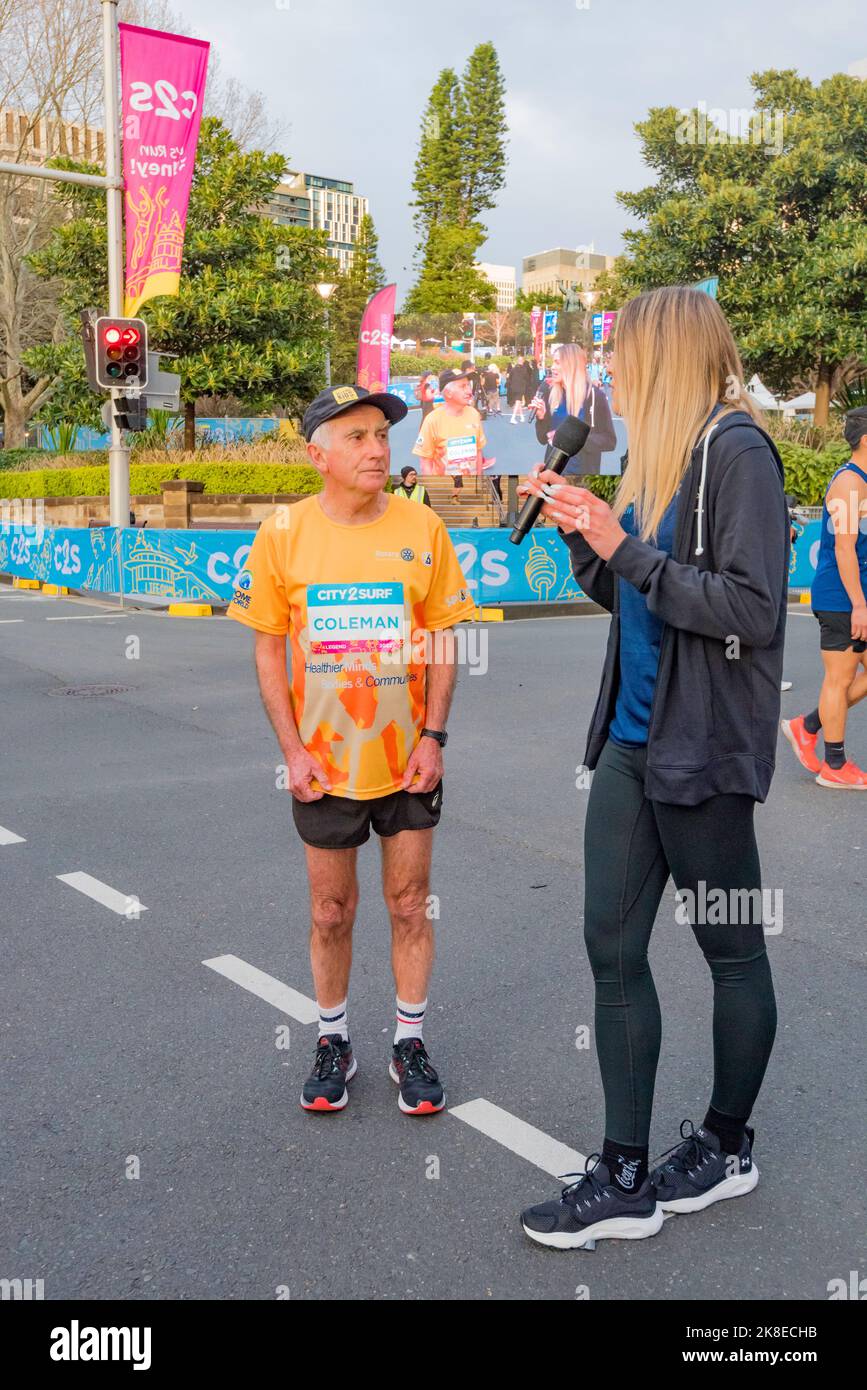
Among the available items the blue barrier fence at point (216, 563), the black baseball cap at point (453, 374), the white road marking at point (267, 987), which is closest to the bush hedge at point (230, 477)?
the black baseball cap at point (453, 374)

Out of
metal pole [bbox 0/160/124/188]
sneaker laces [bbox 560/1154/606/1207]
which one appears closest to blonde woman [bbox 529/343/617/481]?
metal pole [bbox 0/160/124/188]

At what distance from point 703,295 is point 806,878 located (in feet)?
10.7

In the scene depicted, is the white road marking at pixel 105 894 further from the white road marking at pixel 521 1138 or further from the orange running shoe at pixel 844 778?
the orange running shoe at pixel 844 778

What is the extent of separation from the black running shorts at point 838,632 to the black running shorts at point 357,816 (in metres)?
4.03

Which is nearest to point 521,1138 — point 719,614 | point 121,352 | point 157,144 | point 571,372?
point 719,614

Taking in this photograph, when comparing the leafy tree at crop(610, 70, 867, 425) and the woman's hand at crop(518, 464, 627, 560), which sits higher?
the leafy tree at crop(610, 70, 867, 425)

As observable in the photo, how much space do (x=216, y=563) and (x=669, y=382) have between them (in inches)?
618

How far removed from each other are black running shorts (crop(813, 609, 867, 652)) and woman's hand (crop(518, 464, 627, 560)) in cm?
447

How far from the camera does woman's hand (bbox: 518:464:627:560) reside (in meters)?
2.39

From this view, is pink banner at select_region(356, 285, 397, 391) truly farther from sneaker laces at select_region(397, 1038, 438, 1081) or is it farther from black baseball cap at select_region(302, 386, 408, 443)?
sneaker laces at select_region(397, 1038, 438, 1081)

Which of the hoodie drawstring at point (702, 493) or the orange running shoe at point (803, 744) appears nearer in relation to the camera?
the hoodie drawstring at point (702, 493)

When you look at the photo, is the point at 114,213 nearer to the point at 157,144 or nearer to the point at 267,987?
the point at 157,144

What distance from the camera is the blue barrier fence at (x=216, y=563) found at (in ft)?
57.2
